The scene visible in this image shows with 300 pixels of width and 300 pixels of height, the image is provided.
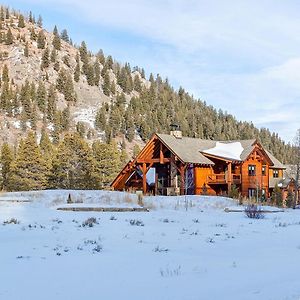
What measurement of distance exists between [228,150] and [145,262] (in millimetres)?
39113

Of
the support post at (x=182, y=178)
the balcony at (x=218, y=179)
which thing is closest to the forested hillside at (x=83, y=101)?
the balcony at (x=218, y=179)

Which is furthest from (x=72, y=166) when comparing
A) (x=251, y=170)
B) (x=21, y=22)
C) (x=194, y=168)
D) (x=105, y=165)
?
(x=21, y=22)

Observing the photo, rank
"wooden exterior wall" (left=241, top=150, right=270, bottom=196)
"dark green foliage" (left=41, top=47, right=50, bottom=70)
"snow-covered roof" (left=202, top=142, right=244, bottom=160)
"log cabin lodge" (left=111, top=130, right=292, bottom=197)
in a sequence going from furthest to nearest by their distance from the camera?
"dark green foliage" (left=41, top=47, right=50, bottom=70)
"wooden exterior wall" (left=241, top=150, right=270, bottom=196)
"snow-covered roof" (left=202, top=142, right=244, bottom=160)
"log cabin lodge" (left=111, top=130, right=292, bottom=197)

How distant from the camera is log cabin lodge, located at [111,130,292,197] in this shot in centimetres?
4097

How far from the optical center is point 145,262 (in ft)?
22.9

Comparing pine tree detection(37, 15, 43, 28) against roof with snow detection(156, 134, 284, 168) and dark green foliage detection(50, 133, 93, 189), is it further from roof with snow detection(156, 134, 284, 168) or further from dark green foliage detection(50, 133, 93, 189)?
roof with snow detection(156, 134, 284, 168)

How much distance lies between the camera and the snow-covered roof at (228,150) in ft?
142

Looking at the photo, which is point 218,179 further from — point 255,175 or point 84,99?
point 84,99

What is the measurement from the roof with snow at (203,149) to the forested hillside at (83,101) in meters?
46.8

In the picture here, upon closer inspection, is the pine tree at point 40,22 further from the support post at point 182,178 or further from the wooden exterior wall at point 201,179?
the support post at point 182,178

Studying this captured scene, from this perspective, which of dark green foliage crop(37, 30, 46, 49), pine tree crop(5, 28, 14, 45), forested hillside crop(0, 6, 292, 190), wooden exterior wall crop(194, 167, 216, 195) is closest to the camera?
wooden exterior wall crop(194, 167, 216, 195)

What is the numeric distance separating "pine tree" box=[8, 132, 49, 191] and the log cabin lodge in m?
12.4

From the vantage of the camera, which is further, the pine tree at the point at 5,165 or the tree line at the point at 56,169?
the pine tree at the point at 5,165

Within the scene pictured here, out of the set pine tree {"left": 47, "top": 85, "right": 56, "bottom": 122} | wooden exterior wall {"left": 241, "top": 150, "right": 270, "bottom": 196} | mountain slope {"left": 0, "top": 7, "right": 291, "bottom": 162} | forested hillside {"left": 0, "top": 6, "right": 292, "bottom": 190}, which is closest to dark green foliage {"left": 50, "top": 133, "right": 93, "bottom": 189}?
wooden exterior wall {"left": 241, "top": 150, "right": 270, "bottom": 196}
